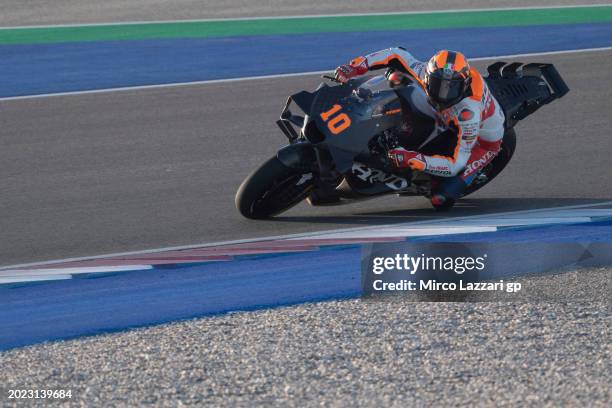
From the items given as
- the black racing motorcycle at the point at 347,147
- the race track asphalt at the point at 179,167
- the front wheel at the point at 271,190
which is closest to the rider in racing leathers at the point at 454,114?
the black racing motorcycle at the point at 347,147

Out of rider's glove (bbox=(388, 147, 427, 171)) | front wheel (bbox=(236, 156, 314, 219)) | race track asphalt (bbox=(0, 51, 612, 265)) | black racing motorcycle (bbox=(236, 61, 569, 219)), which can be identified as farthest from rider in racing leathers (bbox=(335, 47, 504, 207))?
front wheel (bbox=(236, 156, 314, 219))

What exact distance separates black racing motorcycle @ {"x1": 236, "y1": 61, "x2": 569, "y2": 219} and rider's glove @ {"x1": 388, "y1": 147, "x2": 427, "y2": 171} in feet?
0.27

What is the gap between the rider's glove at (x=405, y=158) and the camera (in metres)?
9.23

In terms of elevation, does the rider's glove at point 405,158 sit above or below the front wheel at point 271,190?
above

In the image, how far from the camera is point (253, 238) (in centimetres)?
920

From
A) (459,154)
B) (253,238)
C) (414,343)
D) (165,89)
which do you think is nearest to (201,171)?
(253,238)

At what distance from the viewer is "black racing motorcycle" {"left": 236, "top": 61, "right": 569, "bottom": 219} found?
8.97 meters

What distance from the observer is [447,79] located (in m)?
9.29

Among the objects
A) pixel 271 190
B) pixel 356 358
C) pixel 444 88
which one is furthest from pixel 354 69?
pixel 356 358

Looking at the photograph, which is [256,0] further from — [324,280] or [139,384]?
[139,384]

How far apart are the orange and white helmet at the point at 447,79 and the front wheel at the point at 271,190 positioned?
3.90 ft

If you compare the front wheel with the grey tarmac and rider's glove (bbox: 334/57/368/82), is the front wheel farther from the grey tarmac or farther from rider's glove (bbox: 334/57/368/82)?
the grey tarmac

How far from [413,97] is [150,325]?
318 centimetres

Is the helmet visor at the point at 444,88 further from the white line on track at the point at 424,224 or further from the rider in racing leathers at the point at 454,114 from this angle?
the white line on track at the point at 424,224
